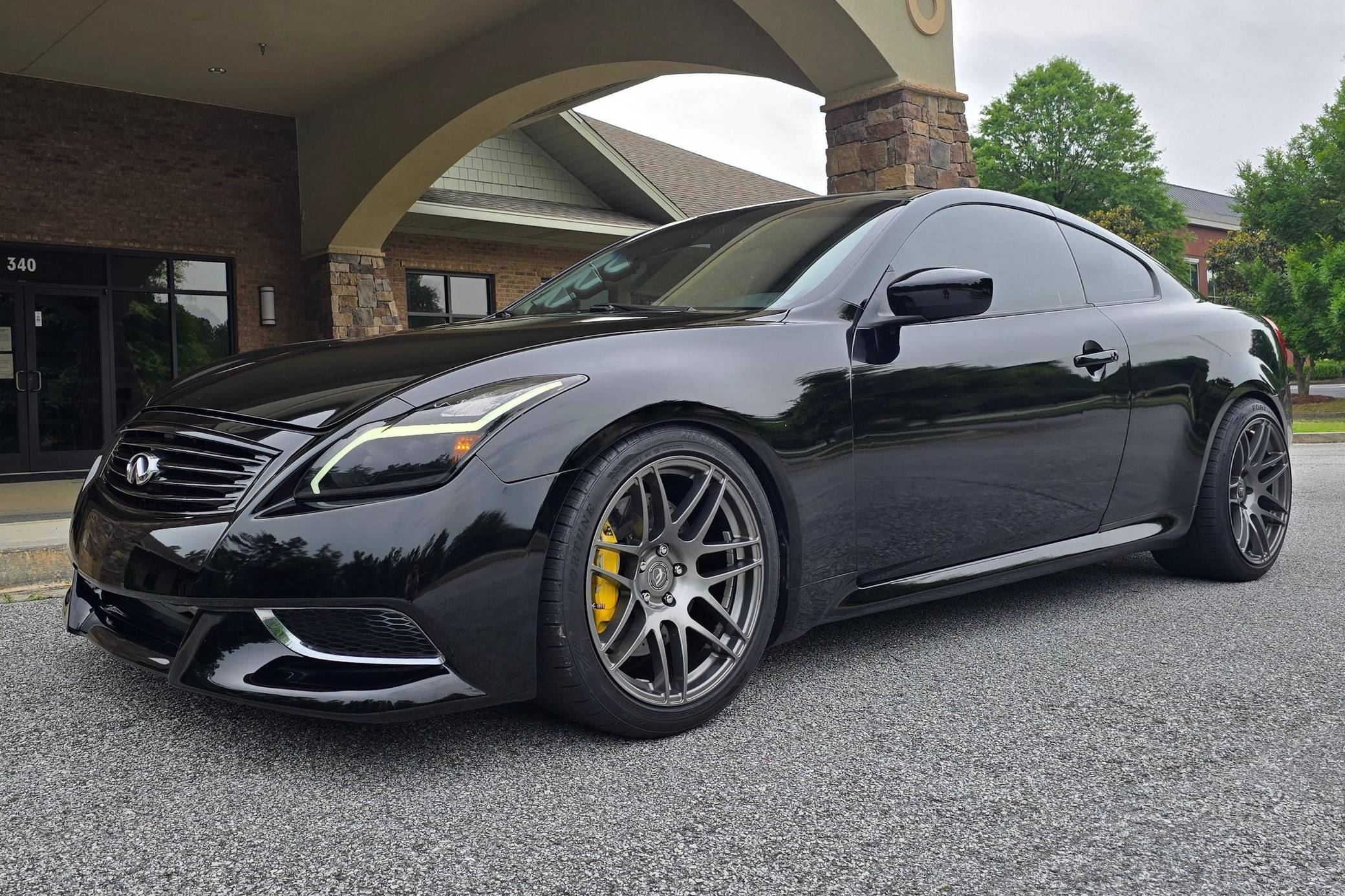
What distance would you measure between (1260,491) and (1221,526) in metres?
0.37

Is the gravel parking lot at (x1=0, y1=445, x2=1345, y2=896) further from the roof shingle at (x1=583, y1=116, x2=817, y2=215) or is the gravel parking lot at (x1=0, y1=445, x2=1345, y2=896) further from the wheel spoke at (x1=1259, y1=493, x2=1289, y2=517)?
the roof shingle at (x1=583, y1=116, x2=817, y2=215)

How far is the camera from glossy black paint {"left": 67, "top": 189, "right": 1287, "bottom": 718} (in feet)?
7.50

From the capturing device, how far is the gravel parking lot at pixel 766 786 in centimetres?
193

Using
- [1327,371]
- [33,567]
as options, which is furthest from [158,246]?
[1327,371]

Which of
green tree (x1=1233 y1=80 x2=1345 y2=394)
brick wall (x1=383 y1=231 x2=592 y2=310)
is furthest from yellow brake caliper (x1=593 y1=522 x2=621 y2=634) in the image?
green tree (x1=1233 y1=80 x2=1345 y2=394)

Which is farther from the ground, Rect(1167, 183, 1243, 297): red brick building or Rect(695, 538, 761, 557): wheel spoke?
Rect(1167, 183, 1243, 297): red brick building

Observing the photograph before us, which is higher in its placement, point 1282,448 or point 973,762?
point 1282,448

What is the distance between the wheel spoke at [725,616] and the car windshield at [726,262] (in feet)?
2.94

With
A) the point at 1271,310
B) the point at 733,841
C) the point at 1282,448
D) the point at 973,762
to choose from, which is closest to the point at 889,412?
the point at 973,762

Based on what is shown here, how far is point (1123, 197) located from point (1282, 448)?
43593 millimetres

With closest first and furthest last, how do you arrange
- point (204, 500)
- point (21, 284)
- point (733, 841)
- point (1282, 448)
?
point (733, 841) → point (204, 500) → point (1282, 448) → point (21, 284)

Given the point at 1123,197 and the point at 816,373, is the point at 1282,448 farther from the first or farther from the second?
the point at 1123,197

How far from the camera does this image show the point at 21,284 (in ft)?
42.6

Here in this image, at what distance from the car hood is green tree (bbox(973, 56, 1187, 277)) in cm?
4410
